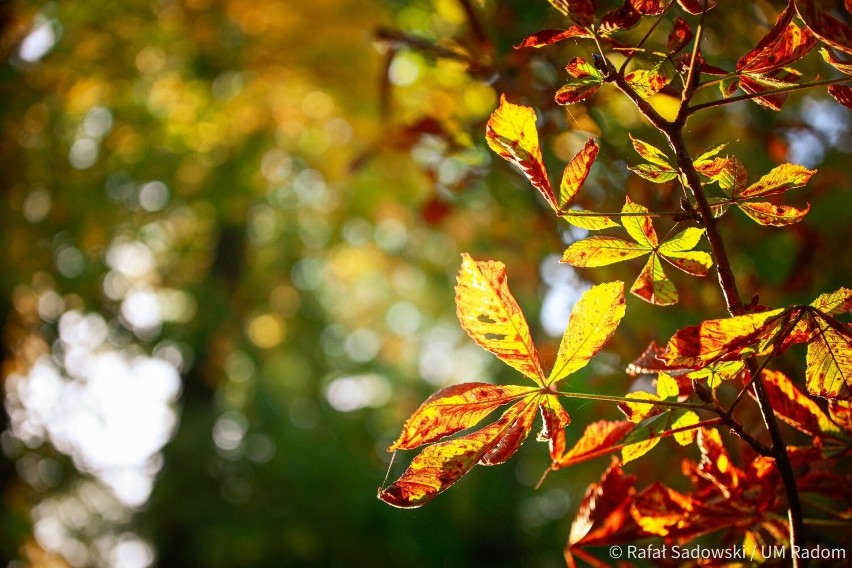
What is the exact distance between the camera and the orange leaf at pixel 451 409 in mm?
271

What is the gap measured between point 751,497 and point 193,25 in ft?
5.68

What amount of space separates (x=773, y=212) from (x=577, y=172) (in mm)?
93

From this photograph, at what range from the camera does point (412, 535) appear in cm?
269

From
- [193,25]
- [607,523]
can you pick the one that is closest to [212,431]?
[193,25]

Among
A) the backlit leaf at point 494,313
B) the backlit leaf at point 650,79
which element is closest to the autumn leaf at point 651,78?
the backlit leaf at point 650,79

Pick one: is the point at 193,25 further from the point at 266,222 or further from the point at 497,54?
the point at 266,222

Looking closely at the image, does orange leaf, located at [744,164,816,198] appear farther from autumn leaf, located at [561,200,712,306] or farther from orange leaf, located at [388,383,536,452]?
orange leaf, located at [388,383,536,452]

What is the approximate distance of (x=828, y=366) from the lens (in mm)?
267

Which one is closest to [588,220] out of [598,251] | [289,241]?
[598,251]

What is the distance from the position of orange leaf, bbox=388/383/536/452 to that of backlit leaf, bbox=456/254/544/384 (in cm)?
2

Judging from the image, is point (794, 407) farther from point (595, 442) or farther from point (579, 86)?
point (579, 86)

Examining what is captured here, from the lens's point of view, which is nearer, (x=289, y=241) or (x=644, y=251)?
(x=644, y=251)

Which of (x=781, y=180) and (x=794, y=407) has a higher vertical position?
(x=781, y=180)

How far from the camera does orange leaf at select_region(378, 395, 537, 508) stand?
266 mm
